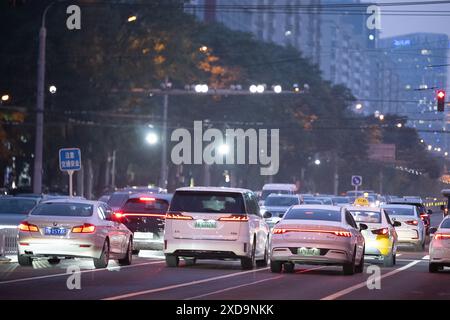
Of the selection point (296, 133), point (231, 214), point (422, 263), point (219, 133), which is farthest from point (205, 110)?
point (231, 214)

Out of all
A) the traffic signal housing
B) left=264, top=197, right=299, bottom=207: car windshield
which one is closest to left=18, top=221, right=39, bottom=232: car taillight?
left=264, top=197, right=299, bottom=207: car windshield

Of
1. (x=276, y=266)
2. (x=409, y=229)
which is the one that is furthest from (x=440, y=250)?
(x=409, y=229)

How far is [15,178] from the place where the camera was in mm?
91188

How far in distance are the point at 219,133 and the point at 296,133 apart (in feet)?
81.8

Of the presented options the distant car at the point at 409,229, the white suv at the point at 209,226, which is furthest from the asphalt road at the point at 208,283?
the distant car at the point at 409,229

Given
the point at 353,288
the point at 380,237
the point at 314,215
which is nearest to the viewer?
the point at 353,288

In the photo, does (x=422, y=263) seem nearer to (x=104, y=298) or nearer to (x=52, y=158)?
(x=104, y=298)

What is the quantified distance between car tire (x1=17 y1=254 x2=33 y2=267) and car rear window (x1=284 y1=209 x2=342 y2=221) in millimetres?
5872

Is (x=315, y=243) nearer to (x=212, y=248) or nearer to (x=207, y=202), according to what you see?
(x=212, y=248)

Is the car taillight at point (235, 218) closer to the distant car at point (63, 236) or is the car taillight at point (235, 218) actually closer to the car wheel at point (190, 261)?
the distant car at point (63, 236)

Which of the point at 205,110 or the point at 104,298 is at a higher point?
the point at 205,110

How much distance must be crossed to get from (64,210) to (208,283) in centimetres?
597

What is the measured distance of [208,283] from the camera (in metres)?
24.3

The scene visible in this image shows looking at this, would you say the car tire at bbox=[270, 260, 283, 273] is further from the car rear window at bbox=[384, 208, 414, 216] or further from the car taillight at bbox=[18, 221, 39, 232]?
the car rear window at bbox=[384, 208, 414, 216]
